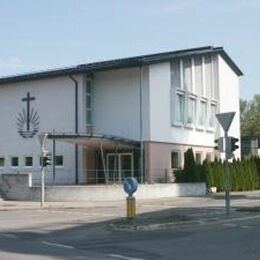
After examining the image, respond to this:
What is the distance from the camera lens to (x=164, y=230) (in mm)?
18469

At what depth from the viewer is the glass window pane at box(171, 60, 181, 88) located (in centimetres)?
4431

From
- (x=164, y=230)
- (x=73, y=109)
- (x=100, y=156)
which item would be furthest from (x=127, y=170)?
(x=164, y=230)

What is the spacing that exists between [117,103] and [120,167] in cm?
405

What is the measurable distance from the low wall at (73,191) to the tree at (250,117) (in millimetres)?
74672

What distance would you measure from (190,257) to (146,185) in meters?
26.2

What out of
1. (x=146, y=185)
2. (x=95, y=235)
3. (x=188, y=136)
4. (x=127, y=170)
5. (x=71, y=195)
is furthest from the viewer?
(x=188, y=136)

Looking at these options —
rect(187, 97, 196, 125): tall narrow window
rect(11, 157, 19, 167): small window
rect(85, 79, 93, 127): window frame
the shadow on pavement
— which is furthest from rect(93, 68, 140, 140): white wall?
the shadow on pavement

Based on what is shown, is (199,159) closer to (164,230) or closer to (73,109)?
(73,109)

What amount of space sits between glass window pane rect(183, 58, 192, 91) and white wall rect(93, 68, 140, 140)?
5.08m

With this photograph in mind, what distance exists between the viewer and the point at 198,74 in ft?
159

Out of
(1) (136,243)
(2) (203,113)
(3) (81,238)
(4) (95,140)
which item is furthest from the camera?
(2) (203,113)

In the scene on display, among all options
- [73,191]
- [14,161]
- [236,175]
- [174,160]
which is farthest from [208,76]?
[73,191]

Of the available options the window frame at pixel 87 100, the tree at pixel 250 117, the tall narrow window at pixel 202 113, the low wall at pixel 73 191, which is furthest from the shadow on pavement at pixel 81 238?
the tree at pixel 250 117

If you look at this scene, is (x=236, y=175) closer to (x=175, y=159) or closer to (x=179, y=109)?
(x=175, y=159)
